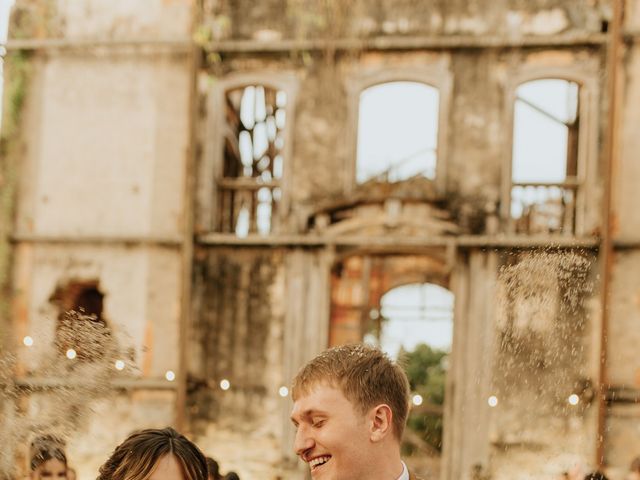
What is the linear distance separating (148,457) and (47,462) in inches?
99.0

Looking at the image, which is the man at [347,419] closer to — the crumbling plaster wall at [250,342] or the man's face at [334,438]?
the man's face at [334,438]

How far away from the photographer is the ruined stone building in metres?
13.4

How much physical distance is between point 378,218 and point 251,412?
10.1ft

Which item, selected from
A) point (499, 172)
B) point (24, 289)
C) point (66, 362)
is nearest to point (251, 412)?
point (66, 362)

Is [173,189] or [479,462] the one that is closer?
[479,462]

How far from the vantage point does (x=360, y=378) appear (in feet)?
9.13

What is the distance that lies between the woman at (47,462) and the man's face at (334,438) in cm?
328

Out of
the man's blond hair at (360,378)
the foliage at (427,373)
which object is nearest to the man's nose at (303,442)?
the man's blond hair at (360,378)

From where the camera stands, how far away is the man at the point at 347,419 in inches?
108

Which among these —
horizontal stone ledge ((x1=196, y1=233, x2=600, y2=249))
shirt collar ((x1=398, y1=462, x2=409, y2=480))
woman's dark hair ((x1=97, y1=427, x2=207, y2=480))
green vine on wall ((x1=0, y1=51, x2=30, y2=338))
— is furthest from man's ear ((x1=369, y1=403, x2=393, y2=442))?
green vine on wall ((x1=0, y1=51, x2=30, y2=338))

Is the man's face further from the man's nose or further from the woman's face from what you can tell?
the woman's face

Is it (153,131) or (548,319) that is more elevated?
(153,131)

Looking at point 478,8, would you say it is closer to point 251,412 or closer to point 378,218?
point 378,218

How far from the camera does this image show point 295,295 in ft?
45.8
